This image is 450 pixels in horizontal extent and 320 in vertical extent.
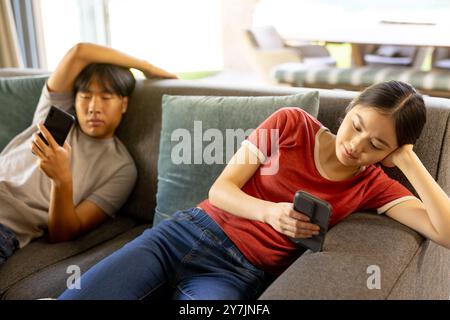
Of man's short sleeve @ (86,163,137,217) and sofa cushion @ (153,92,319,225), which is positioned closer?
sofa cushion @ (153,92,319,225)

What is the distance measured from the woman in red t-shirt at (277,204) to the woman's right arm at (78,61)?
26.2 inches

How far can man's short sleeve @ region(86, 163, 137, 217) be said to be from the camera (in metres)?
1.62

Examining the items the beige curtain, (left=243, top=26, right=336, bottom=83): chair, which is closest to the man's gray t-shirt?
the beige curtain

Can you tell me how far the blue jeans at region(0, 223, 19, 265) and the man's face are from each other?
40 centimetres

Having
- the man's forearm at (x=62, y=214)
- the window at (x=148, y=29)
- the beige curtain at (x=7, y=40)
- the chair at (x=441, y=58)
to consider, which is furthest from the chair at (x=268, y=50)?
the man's forearm at (x=62, y=214)

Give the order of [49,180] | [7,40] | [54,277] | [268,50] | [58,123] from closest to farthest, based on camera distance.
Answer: [54,277]
[58,123]
[49,180]
[7,40]
[268,50]

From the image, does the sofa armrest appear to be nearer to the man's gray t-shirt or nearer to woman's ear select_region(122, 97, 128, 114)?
the man's gray t-shirt

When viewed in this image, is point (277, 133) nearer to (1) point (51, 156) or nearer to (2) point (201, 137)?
(2) point (201, 137)

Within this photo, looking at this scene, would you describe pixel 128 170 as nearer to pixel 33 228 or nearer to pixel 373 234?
pixel 33 228

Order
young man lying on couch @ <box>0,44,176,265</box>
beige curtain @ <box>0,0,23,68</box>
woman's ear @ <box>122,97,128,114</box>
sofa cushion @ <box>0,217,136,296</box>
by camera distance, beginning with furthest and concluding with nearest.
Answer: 1. beige curtain @ <box>0,0,23,68</box>
2. woman's ear @ <box>122,97,128,114</box>
3. young man lying on couch @ <box>0,44,176,265</box>
4. sofa cushion @ <box>0,217,136,296</box>

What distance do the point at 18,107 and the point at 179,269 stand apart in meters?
1.06

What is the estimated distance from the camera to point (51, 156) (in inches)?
57.6

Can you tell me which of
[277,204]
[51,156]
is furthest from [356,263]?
[51,156]

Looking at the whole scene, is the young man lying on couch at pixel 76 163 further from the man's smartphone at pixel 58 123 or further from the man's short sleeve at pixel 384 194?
the man's short sleeve at pixel 384 194
